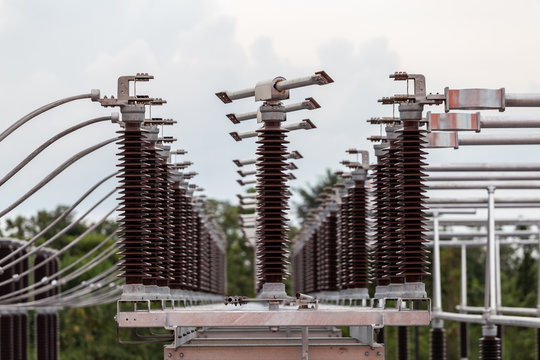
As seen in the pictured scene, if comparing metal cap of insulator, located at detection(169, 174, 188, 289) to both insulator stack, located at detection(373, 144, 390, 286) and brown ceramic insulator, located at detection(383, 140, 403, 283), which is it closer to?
insulator stack, located at detection(373, 144, 390, 286)

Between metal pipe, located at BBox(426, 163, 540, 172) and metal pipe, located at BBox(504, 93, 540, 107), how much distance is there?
24.8ft

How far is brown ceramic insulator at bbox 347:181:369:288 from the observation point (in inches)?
971

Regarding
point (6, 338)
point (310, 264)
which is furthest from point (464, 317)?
point (6, 338)

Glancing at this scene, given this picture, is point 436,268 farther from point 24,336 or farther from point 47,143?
point 24,336

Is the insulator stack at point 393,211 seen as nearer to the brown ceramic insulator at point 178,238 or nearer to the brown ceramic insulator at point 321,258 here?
the brown ceramic insulator at point 178,238

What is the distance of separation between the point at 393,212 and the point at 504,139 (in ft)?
20.4

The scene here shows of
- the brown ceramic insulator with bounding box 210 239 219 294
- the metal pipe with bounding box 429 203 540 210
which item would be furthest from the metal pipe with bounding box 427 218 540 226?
the brown ceramic insulator with bounding box 210 239 219 294

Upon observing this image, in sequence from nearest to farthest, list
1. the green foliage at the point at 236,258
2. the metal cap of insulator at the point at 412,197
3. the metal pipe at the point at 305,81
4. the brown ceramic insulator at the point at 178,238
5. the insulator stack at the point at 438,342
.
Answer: the metal pipe at the point at 305,81 → the metal cap of insulator at the point at 412,197 → the brown ceramic insulator at the point at 178,238 → the insulator stack at the point at 438,342 → the green foliage at the point at 236,258

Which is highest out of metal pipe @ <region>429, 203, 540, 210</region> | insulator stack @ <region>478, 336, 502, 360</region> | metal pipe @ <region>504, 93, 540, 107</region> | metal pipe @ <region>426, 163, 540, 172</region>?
metal pipe @ <region>504, 93, 540, 107</region>

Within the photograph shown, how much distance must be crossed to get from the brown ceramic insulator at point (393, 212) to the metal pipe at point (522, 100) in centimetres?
182

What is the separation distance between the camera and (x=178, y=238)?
896 inches

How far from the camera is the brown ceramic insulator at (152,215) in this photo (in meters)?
17.6

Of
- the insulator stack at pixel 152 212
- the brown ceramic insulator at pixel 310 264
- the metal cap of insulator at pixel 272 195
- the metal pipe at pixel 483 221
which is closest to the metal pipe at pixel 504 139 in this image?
the metal cap of insulator at pixel 272 195

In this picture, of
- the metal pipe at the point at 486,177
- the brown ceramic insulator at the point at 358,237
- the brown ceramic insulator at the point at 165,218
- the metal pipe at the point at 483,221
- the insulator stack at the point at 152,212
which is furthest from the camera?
the metal pipe at the point at 483,221
